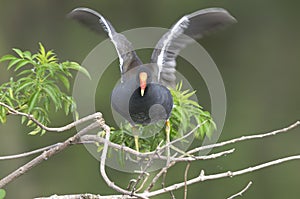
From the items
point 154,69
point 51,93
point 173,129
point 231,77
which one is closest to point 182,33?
point 154,69

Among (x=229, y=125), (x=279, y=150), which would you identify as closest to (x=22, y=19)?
(x=229, y=125)

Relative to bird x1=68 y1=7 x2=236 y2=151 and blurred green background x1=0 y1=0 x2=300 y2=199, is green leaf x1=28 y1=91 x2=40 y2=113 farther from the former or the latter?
blurred green background x1=0 y1=0 x2=300 y2=199

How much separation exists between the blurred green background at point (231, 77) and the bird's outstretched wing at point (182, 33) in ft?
4.30

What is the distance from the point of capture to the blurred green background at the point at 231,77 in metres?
2.77

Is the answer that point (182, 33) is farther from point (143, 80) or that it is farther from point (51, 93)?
point (51, 93)

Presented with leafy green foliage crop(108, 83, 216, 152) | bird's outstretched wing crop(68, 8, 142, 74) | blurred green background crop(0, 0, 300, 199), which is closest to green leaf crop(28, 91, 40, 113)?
leafy green foliage crop(108, 83, 216, 152)

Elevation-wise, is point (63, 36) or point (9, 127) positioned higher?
point (63, 36)

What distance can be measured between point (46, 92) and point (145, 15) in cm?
173

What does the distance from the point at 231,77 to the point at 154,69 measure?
152cm

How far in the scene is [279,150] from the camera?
281 cm

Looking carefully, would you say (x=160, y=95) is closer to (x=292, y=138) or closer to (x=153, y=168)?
(x=153, y=168)

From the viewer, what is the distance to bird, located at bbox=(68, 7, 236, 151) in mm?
1319

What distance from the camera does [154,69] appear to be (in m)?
1.42

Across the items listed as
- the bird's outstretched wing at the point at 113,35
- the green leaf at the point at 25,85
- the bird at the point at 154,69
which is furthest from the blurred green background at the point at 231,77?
the green leaf at the point at 25,85
